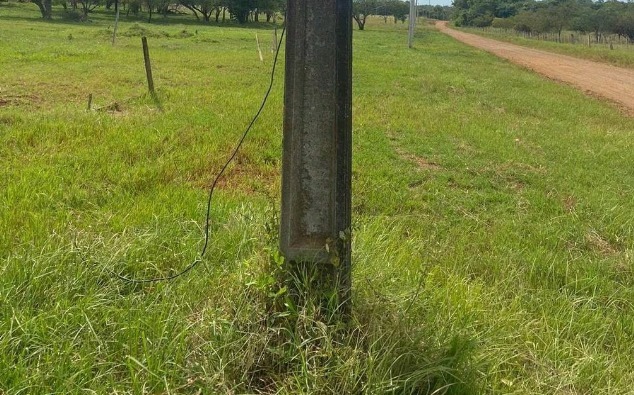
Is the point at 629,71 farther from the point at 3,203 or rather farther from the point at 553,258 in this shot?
the point at 3,203

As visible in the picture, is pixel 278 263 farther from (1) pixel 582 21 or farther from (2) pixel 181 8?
(2) pixel 181 8

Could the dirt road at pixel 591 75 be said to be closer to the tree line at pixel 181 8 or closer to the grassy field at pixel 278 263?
the grassy field at pixel 278 263

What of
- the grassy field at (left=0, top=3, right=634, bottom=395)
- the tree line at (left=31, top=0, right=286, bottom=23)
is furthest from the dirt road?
the tree line at (left=31, top=0, right=286, bottom=23)

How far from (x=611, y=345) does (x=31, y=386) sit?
108 inches

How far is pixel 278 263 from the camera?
7.45ft

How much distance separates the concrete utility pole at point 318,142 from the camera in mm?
2143

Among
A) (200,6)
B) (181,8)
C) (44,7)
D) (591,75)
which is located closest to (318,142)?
(591,75)

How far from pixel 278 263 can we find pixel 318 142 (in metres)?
0.54

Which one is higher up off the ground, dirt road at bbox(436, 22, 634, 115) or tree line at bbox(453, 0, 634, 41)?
tree line at bbox(453, 0, 634, 41)

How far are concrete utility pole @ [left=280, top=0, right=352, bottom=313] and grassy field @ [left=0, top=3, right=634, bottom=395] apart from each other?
0.58 feet

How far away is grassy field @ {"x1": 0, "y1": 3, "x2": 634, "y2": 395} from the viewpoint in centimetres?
215

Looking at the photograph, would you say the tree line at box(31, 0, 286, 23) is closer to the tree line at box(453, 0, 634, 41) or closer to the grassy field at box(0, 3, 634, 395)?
the tree line at box(453, 0, 634, 41)

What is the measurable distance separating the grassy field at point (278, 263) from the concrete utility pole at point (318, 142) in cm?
18

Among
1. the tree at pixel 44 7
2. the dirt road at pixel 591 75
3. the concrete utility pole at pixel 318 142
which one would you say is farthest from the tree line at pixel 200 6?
the concrete utility pole at pixel 318 142
